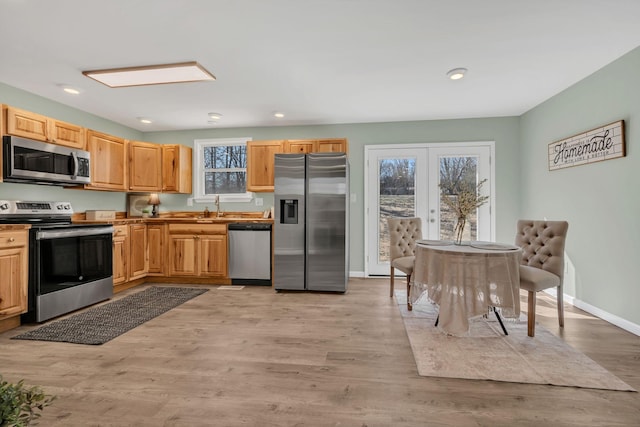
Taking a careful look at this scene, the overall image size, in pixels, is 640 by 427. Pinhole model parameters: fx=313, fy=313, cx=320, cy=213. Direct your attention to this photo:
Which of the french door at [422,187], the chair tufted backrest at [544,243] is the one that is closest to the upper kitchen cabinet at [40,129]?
the french door at [422,187]

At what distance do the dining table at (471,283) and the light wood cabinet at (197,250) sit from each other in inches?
119

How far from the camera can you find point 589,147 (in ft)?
10.6

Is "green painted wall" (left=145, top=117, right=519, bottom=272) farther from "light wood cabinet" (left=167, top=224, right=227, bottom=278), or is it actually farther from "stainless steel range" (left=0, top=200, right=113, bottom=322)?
"stainless steel range" (left=0, top=200, right=113, bottom=322)

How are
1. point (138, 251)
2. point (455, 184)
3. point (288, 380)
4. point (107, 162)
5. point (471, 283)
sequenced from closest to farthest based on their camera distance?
1. point (288, 380)
2. point (471, 283)
3. point (107, 162)
4. point (138, 251)
5. point (455, 184)

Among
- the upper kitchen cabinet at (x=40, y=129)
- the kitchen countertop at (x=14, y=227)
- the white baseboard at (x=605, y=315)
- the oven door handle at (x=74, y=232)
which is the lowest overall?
the white baseboard at (x=605, y=315)

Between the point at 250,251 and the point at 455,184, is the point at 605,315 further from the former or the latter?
the point at 250,251

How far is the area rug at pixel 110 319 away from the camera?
8.81 feet

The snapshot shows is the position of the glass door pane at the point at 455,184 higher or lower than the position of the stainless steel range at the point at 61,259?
higher

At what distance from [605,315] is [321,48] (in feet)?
12.1

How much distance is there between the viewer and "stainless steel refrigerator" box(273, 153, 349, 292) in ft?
13.5

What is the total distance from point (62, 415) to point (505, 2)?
144 inches

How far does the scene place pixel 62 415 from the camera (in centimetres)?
167

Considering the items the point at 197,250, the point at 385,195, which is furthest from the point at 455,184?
the point at 197,250

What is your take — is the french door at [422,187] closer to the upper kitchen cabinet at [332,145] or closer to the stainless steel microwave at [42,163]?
the upper kitchen cabinet at [332,145]
